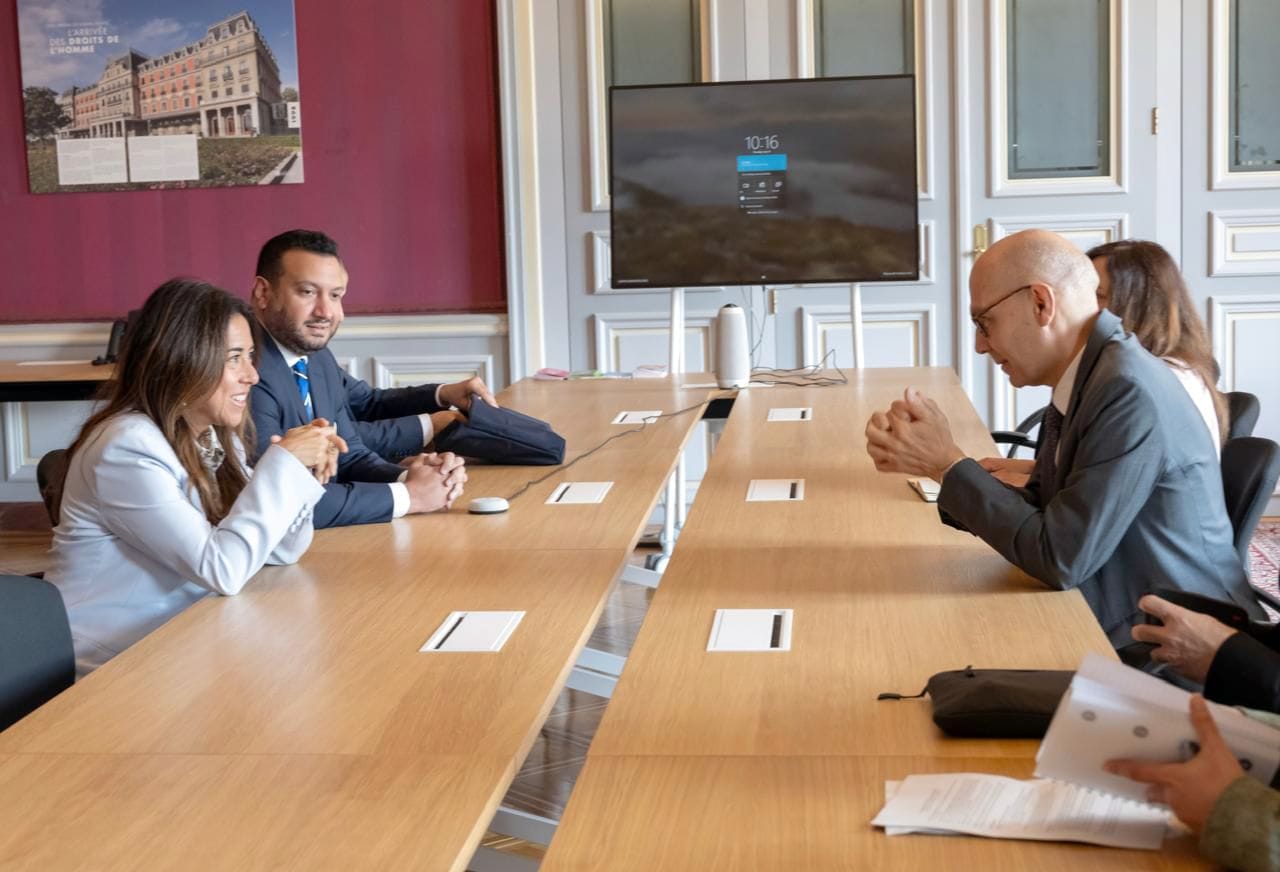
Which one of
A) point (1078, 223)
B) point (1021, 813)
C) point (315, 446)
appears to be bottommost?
point (1021, 813)

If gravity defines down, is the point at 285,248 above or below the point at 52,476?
above

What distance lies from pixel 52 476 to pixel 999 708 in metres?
2.16

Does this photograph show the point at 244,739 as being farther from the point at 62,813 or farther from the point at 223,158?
the point at 223,158

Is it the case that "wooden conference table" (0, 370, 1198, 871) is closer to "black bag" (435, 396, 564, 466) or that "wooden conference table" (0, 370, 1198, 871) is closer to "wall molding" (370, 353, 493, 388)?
"black bag" (435, 396, 564, 466)

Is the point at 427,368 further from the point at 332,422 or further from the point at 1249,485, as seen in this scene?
the point at 1249,485

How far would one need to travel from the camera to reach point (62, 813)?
1.51 metres

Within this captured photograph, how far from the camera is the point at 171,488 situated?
2551 millimetres

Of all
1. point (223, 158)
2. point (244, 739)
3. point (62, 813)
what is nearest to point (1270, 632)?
point (244, 739)

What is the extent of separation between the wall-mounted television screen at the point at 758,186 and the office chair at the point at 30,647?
12.6 feet

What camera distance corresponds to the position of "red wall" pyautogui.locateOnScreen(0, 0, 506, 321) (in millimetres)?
6605

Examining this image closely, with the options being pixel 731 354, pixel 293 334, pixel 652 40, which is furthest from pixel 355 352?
pixel 293 334

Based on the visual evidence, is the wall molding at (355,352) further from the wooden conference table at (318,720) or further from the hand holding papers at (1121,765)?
the hand holding papers at (1121,765)

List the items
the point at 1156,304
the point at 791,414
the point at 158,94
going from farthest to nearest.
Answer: the point at 158,94 → the point at 791,414 → the point at 1156,304

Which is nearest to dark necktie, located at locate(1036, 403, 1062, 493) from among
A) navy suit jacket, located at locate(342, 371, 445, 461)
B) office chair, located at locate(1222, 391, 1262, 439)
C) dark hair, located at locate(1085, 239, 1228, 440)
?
dark hair, located at locate(1085, 239, 1228, 440)
